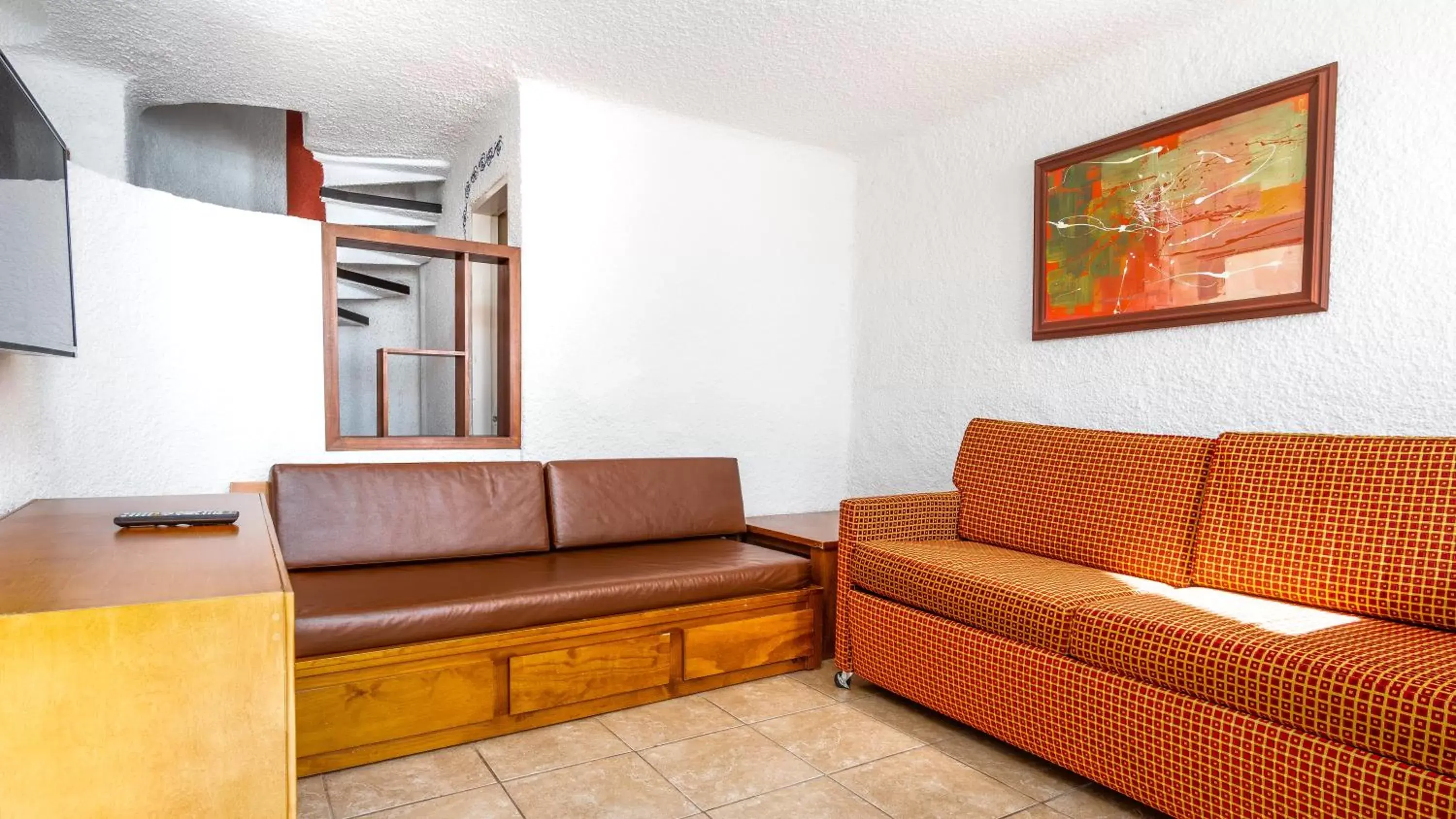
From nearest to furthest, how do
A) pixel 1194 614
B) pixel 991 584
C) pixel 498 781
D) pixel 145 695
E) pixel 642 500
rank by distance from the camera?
pixel 145 695 < pixel 1194 614 < pixel 498 781 < pixel 991 584 < pixel 642 500

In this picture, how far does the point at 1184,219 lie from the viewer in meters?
2.66

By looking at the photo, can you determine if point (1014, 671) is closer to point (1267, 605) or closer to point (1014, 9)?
Result: point (1267, 605)

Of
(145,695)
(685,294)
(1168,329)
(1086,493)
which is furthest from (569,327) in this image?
(145,695)

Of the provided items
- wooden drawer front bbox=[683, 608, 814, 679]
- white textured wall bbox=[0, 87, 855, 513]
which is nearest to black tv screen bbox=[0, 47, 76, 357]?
white textured wall bbox=[0, 87, 855, 513]

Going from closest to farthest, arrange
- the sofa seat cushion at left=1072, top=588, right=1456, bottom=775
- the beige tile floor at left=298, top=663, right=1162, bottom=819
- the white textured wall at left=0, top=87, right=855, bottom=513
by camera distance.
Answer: the sofa seat cushion at left=1072, top=588, right=1456, bottom=775, the beige tile floor at left=298, top=663, right=1162, bottom=819, the white textured wall at left=0, top=87, right=855, bottom=513

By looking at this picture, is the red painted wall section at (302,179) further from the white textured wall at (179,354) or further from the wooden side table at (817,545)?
the wooden side table at (817,545)

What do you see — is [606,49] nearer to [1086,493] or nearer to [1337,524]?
[1086,493]

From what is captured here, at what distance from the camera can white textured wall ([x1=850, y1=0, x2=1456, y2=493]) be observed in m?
2.15

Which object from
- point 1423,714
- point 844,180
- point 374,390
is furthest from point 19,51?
point 1423,714

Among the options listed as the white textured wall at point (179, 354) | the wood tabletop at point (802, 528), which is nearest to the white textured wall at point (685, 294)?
the wood tabletop at point (802, 528)

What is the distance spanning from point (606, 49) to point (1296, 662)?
9.23 ft

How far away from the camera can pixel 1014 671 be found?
6.83ft

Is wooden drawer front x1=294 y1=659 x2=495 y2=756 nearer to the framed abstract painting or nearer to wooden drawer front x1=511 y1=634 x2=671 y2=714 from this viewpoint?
wooden drawer front x1=511 y1=634 x2=671 y2=714

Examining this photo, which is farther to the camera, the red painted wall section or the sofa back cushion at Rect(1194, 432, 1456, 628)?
the red painted wall section
